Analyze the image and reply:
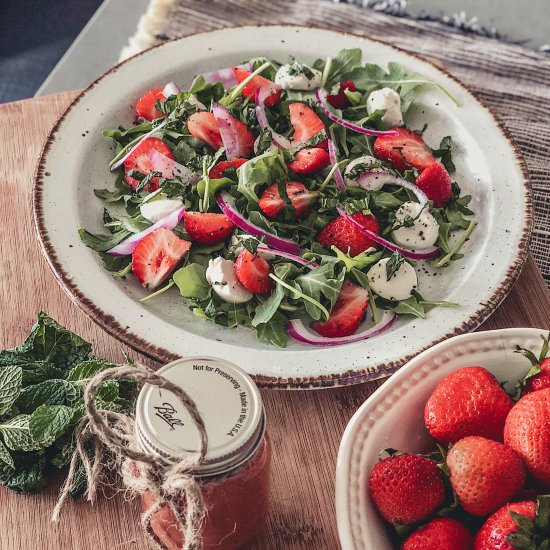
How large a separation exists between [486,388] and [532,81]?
55.1 inches

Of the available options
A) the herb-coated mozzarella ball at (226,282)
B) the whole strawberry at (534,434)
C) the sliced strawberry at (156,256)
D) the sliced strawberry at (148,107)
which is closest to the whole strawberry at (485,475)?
the whole strawberry at (534,434)

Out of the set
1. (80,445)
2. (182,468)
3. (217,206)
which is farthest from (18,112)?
(182,468)

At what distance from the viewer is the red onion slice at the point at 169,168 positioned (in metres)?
1.42

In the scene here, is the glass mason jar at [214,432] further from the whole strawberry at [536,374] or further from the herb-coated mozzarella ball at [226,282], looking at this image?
the herb-coated mozzarella ball at [226,282]

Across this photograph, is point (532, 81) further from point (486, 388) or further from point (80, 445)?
point (80, 445)

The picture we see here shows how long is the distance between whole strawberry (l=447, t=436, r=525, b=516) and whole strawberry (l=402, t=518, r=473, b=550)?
3 centimetres

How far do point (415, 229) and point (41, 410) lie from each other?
0.72 m

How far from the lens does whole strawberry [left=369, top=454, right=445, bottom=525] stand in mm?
790

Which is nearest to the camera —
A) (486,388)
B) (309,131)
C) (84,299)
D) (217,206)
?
(486,388)

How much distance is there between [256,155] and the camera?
1453mm

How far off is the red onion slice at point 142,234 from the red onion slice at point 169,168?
109 millimetres

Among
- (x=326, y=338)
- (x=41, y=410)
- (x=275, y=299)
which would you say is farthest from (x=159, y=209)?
(x=41, y=410)

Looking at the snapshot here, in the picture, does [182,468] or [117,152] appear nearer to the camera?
[182,468]

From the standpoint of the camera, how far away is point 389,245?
1.34m
